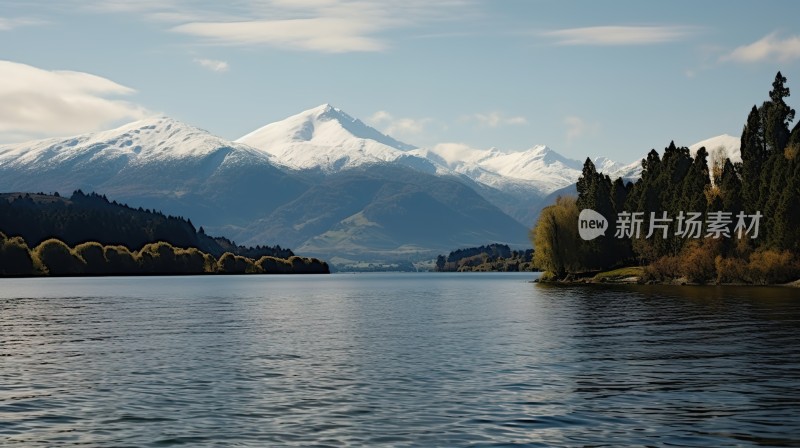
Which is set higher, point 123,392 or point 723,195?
point 723,195

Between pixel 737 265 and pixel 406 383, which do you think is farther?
pixel 737 265

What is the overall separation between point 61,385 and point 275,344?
76.9ft

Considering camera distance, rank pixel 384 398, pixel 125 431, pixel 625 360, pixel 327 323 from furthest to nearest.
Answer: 1. pixel 327 323
2. pixel 625 360
3. pixel 384 398
4. pixel 125 431

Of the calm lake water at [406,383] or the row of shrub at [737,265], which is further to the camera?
the row of shrub at [737,265]

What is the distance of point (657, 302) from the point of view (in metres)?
124

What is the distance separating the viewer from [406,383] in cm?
4609

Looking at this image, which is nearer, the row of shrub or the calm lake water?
the calm lake water

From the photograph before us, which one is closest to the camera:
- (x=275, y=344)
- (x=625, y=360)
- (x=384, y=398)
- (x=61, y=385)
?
(x=384, y=398)

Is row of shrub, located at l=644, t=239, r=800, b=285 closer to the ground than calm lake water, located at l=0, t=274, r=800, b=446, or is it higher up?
higher up

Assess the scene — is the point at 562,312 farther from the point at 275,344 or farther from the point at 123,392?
the point at 123,392

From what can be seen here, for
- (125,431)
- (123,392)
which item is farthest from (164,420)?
(123,392)

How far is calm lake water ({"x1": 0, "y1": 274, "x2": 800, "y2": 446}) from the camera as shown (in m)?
33.6

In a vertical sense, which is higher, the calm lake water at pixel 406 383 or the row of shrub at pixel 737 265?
the row of shrub at pixel 737 265

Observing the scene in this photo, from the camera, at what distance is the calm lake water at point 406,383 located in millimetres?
33625
